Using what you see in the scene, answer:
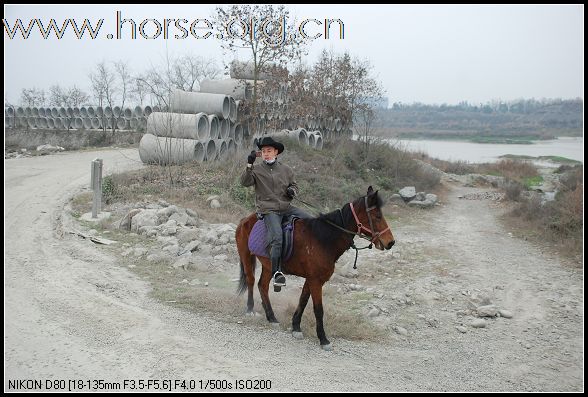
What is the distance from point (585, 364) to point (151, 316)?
523 cm

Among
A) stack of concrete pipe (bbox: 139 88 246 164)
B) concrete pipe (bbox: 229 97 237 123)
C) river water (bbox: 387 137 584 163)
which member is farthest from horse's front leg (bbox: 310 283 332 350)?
river water (bbox: 387 137 584 163)

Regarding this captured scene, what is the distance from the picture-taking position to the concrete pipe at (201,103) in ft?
59.5

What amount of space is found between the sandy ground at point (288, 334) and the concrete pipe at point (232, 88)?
1080cm

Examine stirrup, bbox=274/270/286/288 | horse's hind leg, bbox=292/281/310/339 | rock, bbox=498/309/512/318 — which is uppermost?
stirrup, bbox=274/270/286/288

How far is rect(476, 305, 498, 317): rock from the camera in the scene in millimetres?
7328

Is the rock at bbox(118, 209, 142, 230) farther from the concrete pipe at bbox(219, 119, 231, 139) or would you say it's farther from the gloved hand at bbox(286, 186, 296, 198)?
the concrete pipe at bbox(219, 119, 231, 139)

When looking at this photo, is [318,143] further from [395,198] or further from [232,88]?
[395,198]

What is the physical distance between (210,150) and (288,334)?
12.8 metres

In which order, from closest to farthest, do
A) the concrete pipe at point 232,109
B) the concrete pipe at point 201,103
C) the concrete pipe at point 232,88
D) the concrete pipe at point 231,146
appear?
the concrete pipe at point 201,103 → the concrete pipe at point 231,146 → the concrete pipe at point 232,109 → the concrete pipe at point 232,88

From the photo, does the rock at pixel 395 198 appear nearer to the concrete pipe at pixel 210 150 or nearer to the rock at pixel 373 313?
the concrete pipe at pixel 210 150

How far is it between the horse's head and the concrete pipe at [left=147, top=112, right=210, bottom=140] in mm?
11616

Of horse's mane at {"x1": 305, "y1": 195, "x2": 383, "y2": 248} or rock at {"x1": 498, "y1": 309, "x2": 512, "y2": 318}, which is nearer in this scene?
horse's mane at {"x1": 305, "y1": 195, "x2": 383, "y2": 248}

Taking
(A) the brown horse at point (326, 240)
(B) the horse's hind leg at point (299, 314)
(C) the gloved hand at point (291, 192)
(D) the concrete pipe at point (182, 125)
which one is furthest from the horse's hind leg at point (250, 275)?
(D) the concrete pipe at point (182, 125)

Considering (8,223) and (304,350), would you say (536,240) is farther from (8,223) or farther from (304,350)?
(8,223)
